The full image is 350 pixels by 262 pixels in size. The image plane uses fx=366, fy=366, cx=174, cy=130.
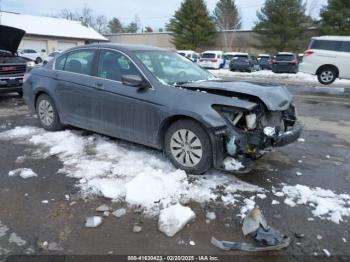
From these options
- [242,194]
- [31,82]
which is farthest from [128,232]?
[31,82]

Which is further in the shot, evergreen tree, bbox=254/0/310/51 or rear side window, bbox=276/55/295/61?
evergreen tree, bbox=254/0/310/51

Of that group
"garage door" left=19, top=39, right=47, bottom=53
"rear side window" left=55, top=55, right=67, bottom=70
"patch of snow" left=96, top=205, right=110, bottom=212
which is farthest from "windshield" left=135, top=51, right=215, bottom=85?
"garage door" left=19, top=39, right=47, bottom=53

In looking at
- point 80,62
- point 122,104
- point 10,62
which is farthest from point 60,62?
point 10,62

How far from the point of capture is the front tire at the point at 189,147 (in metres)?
4.45

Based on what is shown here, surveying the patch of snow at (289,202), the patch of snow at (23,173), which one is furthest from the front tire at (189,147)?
the patch of snow at (23,173)

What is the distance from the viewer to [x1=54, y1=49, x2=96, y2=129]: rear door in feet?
18.9

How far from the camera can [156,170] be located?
4.71 meters

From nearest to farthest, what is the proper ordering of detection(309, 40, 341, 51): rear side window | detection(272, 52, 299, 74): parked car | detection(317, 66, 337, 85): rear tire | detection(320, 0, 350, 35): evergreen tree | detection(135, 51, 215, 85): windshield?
1. detection(135, 51, 215, 85): windshield
2. detection(309, 40, 341, 51): rear side window
3. detection(317, 66, 337, 85): rear tire
4. detection(272, 52, 299, 74): parked car
5. detection(320, 0, 350, 35): evergreen tree

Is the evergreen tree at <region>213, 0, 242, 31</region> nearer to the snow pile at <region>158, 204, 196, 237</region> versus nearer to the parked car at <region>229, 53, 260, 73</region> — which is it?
the parked car at <region>229, 53, 260, 73</region>

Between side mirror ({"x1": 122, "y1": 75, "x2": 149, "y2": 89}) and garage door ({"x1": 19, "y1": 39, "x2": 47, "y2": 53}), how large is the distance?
1675 inches

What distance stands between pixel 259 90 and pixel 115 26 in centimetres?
9513

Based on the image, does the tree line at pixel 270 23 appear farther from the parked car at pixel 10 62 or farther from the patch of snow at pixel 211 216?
the patch of snow at pixel 211 216

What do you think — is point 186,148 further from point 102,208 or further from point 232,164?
point 102,208

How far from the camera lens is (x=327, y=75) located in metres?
16.4
